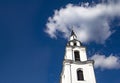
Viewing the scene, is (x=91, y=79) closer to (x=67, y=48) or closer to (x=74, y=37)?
(x=67, y=48)

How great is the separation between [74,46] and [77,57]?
2.52 m

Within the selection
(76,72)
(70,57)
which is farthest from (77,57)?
(76,72)

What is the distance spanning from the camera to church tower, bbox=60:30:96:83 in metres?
38.2

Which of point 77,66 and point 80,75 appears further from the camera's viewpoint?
point 77,66

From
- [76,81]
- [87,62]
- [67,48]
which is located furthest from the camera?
[67,48]

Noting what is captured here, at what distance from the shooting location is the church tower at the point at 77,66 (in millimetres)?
38219

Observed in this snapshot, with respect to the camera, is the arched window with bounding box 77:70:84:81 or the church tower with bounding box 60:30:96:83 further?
the arched window with bounding box 77:70:84:81

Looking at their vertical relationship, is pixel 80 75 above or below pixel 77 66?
below

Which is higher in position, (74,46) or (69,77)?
(74,46)

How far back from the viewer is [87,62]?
→ 133 ft

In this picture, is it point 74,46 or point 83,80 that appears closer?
point 83,80

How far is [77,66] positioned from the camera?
40.3m

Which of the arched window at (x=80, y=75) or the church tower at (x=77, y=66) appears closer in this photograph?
the church tower at (x=77, y=66)

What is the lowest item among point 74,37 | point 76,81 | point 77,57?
point 76,81
